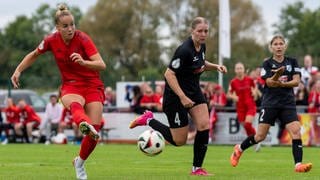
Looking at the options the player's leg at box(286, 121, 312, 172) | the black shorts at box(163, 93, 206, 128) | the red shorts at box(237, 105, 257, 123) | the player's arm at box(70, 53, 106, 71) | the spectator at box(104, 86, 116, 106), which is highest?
the player's arm at box(70, 53, 106, 71)

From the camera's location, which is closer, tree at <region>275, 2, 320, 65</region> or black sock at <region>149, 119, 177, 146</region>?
black sock at <region>149, 119, 177, 146</region>

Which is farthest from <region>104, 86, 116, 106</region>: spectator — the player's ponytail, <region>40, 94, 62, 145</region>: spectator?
the player's ponytail

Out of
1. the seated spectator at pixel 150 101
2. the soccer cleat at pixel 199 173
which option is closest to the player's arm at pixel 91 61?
the soccer cleat at pixel 199 173

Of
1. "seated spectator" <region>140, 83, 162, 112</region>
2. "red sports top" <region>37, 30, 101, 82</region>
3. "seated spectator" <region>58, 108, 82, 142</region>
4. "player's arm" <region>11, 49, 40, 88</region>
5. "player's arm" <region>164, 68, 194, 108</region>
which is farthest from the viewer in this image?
"seated spectator" <region>58, 108, 82, 142</region>

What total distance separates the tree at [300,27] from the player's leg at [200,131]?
61.8 metres

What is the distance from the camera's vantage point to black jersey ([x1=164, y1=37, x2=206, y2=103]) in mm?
12781

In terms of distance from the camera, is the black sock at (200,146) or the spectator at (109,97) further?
the spectator at (109,97)

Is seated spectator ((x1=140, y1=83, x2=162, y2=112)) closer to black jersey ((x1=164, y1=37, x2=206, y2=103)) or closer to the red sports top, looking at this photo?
black jersey ((x1=164, y1=37, x2=206, y2=103))

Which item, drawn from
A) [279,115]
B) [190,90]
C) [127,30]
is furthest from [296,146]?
A: [127,30]

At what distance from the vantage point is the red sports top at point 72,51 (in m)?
11.8

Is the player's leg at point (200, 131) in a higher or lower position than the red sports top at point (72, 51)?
lower

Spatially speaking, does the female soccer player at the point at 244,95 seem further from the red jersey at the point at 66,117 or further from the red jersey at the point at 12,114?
the red jersey at the point at 12,114

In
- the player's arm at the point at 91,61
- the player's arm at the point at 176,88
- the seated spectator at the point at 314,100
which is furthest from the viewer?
the seated spectator at the point at 314,100

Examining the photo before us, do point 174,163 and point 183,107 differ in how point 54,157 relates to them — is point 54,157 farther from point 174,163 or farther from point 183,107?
point 183,107
